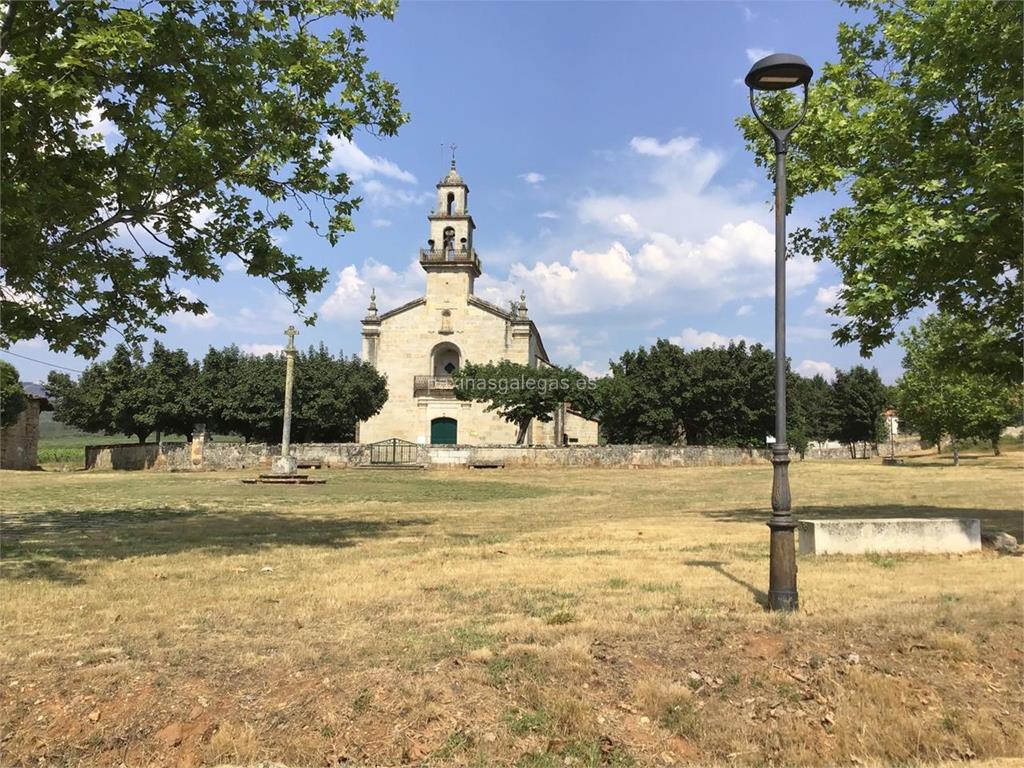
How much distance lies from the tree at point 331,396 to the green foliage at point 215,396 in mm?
69

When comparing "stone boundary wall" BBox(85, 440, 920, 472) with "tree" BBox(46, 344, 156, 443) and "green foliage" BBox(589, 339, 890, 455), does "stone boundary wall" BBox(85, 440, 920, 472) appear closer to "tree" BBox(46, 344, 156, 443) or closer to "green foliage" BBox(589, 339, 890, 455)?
"tree" BBox(46, 344, 156, 443)

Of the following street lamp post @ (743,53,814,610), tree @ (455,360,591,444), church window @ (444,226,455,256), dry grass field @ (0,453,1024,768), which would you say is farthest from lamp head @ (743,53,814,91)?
church window @ (444,226,455,256)

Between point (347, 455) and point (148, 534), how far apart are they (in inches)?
1173

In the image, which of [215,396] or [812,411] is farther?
[812,411]

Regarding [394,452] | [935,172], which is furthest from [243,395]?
[935,172]

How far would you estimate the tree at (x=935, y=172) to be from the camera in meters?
10.5

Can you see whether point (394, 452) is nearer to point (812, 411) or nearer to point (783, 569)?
point (783, 569)

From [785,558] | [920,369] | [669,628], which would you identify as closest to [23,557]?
[669,628]

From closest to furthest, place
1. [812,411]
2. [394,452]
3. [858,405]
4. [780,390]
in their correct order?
[780,390] < [394,452] < [858,405] < [812,411]

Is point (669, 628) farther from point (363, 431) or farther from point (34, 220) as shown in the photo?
point (363, 431)

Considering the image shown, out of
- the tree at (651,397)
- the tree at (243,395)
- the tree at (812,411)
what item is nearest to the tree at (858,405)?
the tree at (812,411)

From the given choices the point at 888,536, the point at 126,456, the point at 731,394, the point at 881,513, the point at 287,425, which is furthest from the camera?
the point at 731,394

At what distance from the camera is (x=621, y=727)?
4.69 meters

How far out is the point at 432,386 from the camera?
2226 inches
